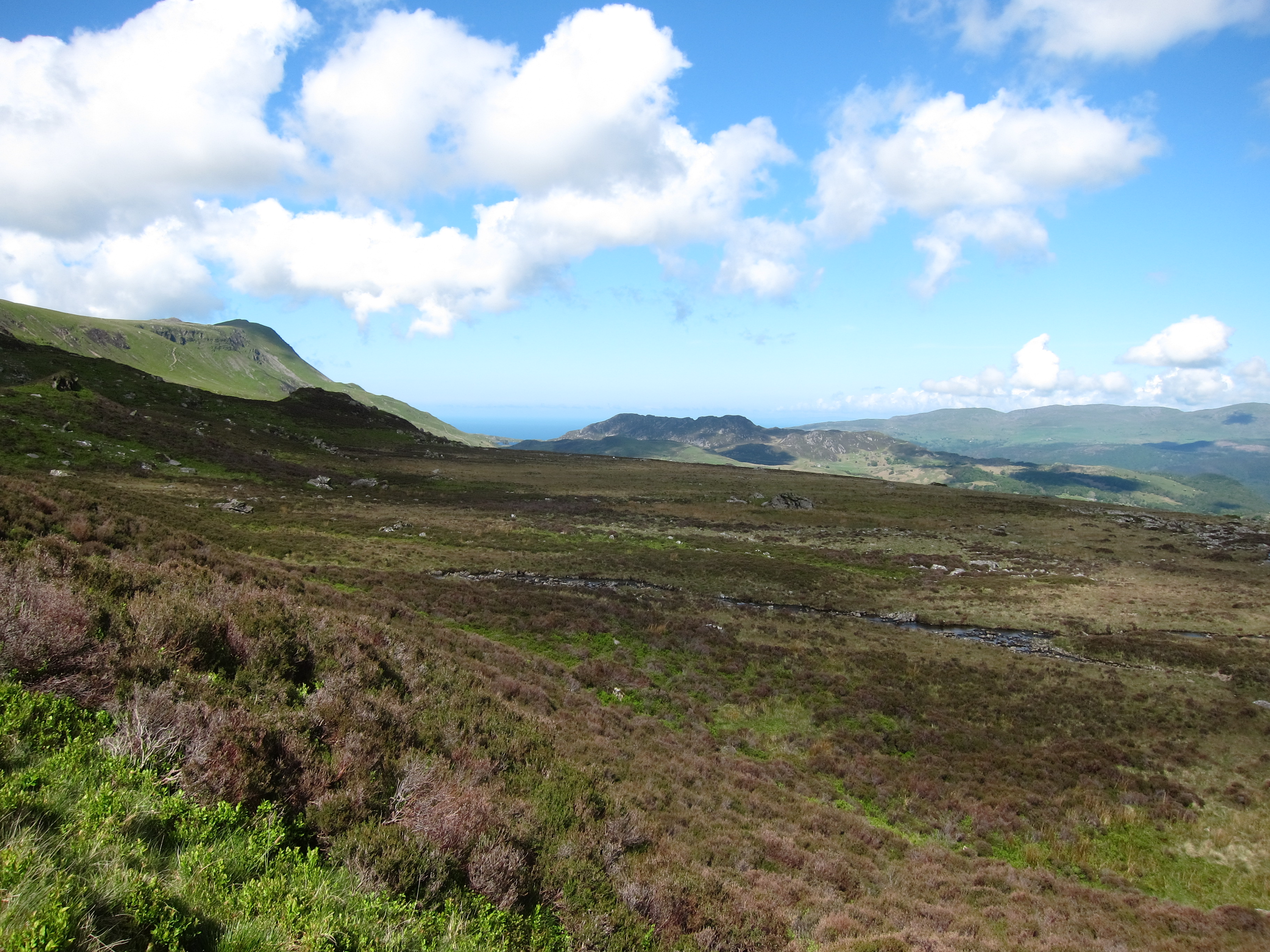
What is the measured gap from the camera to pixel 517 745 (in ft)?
37.4

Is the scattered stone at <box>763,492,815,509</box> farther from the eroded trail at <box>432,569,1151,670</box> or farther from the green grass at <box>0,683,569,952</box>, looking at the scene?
the green grass at <box>0,683,569,952</box>

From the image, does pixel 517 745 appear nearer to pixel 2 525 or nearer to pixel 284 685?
pixel 284 685

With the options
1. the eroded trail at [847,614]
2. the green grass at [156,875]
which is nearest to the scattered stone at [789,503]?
the eroded trail at [847,614]

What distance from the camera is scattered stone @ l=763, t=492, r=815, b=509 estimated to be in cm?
7662

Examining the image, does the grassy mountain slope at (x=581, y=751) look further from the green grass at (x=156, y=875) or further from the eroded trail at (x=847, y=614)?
the eroded trail at (x=847, y=614)

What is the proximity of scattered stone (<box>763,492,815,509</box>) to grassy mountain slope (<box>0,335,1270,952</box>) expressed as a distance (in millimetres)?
33771

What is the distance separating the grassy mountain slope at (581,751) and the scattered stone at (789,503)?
33.8m

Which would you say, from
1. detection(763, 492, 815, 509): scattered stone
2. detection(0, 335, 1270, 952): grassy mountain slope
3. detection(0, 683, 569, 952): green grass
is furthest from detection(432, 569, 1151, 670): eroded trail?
detection(763, 492, 815, 509): scattered stone

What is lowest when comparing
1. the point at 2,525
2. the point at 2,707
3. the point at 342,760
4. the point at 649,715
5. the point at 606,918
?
the point at 649,715

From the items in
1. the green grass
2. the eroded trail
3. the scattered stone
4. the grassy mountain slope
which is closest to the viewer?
the green grass

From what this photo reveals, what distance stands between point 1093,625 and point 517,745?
40676mm

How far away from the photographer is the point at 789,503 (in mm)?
77438

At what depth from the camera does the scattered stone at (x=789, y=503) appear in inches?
3017

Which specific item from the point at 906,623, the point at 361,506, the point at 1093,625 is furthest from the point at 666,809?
the point at 361,506
